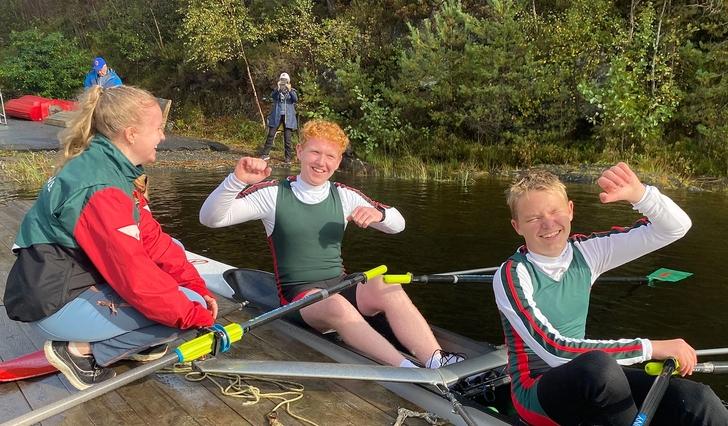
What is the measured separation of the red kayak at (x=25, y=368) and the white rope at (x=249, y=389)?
528 mm

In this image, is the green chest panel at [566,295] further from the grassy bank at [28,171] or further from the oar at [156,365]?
the grassy bank at [28,171]

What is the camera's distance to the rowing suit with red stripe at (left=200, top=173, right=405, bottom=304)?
3250mm

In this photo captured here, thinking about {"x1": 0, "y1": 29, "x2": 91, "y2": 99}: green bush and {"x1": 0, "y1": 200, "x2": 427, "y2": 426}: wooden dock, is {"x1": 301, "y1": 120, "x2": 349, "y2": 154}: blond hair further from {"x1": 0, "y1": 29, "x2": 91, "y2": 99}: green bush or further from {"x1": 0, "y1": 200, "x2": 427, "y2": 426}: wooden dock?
{"x1": 0, "y1": 29, "x2": 91, "y2": 99}: green bush

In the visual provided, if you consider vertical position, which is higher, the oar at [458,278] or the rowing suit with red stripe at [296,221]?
the rowing suit with red stripe at [296,221]

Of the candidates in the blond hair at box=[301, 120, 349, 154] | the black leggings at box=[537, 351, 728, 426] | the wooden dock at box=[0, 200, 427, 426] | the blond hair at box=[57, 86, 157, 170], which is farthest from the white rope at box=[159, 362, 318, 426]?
the blond hair at box=[301, 120, 349, 154]

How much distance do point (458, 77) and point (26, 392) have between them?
12.3 m

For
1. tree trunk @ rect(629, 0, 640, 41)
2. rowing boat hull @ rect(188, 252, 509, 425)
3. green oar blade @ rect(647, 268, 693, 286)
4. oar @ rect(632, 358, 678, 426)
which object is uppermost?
tree trunk @ rect(629, 0, 640, 41)

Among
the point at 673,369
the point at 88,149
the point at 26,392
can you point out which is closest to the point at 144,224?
the point at 88,149

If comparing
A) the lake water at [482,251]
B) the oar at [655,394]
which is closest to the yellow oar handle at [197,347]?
the oar at [655,394]

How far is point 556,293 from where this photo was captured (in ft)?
7.50

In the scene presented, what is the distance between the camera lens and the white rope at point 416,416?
94.2 inches

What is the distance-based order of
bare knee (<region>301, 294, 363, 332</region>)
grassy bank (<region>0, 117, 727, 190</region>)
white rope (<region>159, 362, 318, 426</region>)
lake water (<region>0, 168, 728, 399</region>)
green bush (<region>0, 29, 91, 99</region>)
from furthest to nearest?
green bush (<region>0, 29, 91, 99</region>) → grassy bank (<region>0, 117, 727, 190</region>) → lake water (<region>0, 168, 728, 399</region>) → bare knee (<region>301, 294, 363, 332</region>) → white rope (<region>159, 362, 318, 426</region>)

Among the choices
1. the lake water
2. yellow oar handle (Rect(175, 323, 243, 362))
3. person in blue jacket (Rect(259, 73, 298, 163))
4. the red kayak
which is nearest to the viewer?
yellow oar handle (Rect(175, 323, 243, 362))

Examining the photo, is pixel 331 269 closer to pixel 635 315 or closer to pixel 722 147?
pixel 635 315
